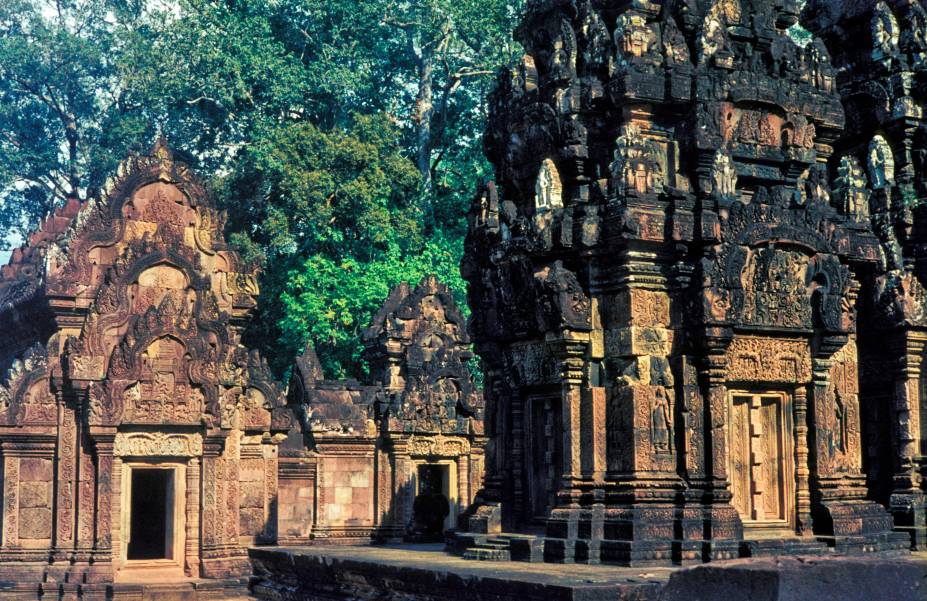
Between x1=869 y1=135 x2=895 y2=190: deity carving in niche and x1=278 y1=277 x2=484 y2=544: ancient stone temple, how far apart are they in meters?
8.41

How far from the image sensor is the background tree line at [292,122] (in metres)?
28.9

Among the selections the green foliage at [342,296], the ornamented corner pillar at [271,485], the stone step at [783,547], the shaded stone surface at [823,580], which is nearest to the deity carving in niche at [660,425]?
the stone step at [783,547]

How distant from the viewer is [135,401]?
17734 millimetres

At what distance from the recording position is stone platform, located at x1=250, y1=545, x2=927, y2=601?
22.4 ft

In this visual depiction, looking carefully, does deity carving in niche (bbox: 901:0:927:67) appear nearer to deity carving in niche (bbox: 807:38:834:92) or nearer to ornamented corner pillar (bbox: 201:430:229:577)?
deity carving in niche (bbox: 807:38:834:92)

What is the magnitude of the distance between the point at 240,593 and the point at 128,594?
1.45m

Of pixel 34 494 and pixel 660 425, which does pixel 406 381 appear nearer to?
pixel 34 494

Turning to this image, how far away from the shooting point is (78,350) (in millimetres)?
17719

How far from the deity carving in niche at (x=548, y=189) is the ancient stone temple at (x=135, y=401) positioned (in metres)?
7.16

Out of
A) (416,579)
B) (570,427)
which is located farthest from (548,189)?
(416,579)

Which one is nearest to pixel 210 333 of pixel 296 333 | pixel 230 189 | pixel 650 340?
pixel 650 340

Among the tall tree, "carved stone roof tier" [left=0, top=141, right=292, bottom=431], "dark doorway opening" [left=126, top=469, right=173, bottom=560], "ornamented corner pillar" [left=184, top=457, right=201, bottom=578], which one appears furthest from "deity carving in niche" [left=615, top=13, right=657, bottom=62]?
the tall tree

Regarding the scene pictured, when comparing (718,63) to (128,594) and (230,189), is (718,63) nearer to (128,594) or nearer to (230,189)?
(128,594)

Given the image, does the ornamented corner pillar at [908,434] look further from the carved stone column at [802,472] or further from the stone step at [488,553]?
the stone step at [488,553]
